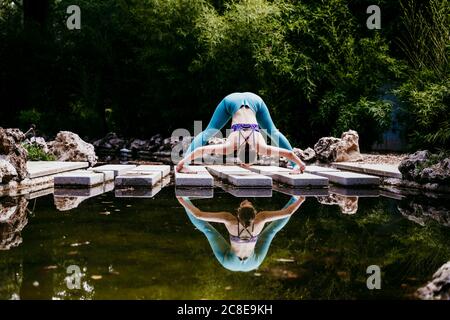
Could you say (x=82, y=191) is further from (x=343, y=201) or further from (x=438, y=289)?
(x=438, y=289)

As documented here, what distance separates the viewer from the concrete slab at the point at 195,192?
5336 mm

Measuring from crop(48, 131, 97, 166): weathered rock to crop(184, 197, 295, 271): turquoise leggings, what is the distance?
6.74m

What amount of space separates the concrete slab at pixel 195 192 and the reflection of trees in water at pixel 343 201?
3.53 feet

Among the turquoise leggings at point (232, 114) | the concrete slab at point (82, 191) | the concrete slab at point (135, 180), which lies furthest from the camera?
the turquoise leggings at point (232, 114)

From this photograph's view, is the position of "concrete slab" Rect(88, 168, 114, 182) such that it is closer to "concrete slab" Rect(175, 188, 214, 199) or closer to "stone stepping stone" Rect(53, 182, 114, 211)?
"stone stepping stone" Rect(53, 182, 114, 211)

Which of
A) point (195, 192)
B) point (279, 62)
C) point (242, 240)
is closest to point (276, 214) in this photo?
point (242, 240)

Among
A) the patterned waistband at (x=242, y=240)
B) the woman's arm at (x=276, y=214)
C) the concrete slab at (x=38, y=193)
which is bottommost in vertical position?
the concrete slab at (x=38, y=193)

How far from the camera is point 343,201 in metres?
5.11

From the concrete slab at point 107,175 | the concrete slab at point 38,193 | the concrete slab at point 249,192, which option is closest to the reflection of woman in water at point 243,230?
the concrete slab at point 249,192

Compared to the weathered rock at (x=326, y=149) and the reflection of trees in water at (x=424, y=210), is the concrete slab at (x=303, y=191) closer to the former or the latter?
the reflection of trees in water at (x=424, y=210)

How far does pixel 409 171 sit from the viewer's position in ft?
22.5

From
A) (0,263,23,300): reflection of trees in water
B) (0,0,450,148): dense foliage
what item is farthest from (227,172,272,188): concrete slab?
(0,0,450,148): dense foliage

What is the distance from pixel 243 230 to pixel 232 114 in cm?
302
